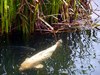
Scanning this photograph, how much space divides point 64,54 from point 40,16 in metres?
0.48

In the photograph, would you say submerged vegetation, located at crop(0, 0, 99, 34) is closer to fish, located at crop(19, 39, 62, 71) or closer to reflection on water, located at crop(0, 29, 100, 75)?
reflection on water, located at crop(0, 29, 100, 75)

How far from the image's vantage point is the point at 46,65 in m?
3.34

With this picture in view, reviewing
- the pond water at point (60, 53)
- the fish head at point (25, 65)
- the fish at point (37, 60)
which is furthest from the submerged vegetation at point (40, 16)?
the fish head at point (25, 65)

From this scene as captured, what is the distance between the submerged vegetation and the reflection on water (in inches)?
4.7

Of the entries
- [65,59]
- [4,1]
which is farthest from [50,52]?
[4,1]

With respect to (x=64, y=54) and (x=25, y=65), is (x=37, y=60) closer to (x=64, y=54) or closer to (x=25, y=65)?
Result: (x=25, y=65)

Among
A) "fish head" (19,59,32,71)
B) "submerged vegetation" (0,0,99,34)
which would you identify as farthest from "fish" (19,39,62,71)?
"submerged vegetation" (0,0,99,34)

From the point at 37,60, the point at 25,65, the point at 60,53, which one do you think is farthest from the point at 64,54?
the point at 25,65

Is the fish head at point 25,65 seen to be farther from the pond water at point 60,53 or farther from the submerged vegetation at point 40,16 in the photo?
the submerged vegetation at point 40,16

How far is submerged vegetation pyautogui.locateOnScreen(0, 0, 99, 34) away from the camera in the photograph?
12.0 feet

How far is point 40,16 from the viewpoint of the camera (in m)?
3.76

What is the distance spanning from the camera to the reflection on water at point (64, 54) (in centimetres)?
324

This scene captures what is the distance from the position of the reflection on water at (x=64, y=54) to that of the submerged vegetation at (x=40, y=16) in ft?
0.39

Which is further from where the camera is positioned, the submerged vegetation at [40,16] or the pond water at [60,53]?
the submerged vegetation at [40,16]
